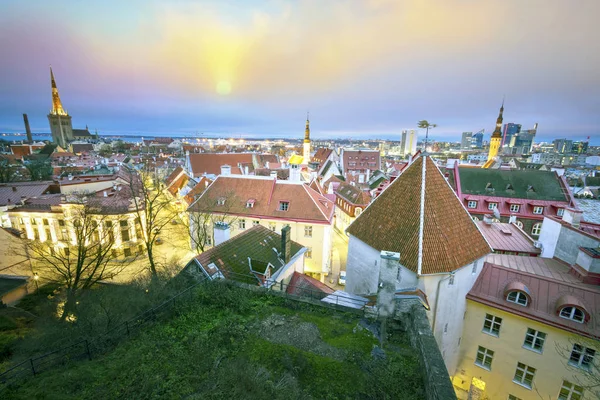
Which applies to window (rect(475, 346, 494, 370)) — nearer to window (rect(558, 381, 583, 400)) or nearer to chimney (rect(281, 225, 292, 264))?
window (rect(558, 381, 583, 400))

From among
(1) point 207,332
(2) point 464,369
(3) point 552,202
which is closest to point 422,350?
(1) point 207,332

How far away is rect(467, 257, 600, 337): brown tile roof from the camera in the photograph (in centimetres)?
1135

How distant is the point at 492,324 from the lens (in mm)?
13281

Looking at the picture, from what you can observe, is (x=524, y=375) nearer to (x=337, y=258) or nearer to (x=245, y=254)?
(x=245, y=254)

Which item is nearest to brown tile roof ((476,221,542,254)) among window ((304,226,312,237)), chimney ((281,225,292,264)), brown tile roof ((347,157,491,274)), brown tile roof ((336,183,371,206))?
brown tile roof ((347,157,491,274))

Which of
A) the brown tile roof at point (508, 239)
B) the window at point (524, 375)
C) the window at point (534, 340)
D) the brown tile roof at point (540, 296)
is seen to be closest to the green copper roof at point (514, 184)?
the brown tile roof at point (508, 239)

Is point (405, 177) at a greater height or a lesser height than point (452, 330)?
greater

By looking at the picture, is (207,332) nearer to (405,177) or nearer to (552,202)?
(405,177)

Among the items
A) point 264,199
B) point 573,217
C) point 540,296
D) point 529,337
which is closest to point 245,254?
point 264,199

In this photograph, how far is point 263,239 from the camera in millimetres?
16766

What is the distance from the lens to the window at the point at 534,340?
479 inches

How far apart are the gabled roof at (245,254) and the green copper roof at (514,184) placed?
2678cm

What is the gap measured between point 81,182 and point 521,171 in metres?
58.5

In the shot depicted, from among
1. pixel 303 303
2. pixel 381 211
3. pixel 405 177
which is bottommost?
pixel 303 303
